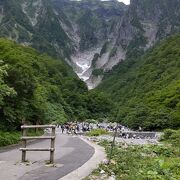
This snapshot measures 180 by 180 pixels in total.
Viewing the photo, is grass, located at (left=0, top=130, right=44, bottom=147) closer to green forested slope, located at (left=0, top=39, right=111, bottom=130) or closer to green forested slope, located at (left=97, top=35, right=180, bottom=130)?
green forested slope, located at (left=0, top=39, right=111, bottom=130)

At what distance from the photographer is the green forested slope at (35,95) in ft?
131

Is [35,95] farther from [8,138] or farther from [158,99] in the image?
[158,99]

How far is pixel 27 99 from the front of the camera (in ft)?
155

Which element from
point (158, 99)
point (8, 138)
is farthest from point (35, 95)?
point (158, 99)

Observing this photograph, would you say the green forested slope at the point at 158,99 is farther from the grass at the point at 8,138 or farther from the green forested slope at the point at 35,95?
the grass at the point at 8,138

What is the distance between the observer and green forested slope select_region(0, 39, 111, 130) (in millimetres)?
39866

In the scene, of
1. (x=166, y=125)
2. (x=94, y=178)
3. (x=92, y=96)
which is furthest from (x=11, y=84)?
(x=92, y=96)

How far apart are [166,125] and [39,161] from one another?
8132cm

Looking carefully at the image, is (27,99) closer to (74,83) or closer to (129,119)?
(129,119)

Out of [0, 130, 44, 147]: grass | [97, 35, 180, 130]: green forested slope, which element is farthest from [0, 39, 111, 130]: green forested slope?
[97, 35, 180, 130]: green forested slope

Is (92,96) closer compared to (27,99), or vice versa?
(27,99)

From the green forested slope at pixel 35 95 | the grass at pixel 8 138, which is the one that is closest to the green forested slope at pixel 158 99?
the green forested slope at pixel 35 95

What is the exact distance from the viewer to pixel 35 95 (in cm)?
5216

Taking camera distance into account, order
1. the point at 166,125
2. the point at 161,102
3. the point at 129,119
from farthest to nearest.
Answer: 1. the point at 161,102
2. the point at 129,119
3. the point at 166,125
